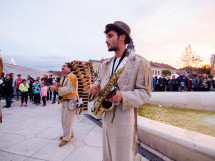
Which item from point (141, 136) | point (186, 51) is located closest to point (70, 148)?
point (141, 136)

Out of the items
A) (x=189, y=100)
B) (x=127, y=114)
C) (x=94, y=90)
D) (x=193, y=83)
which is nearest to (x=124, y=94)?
(x=127, y=114)

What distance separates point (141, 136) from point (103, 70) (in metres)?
2.09

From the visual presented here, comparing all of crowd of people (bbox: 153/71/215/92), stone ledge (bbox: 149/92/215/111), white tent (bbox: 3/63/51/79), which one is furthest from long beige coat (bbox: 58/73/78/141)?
white tent (bbox: 3/63/51/79)

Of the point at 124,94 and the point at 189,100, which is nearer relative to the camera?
the point at 124,94

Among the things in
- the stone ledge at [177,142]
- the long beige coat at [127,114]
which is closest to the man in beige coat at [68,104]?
the stone ledge at [177,142]

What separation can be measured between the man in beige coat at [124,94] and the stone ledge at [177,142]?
3.36 ft

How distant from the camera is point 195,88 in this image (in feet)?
30.7

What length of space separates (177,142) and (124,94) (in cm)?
163

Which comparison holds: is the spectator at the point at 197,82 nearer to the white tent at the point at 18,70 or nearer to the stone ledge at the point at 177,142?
the stone ledge at the point at 177,142

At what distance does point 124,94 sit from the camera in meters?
1.33

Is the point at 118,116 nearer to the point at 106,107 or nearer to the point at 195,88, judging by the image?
the point at 106,107

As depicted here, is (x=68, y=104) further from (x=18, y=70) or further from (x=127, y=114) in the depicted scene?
(x=18, y=70)

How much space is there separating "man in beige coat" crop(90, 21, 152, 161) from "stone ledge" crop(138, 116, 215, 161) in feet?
3.36

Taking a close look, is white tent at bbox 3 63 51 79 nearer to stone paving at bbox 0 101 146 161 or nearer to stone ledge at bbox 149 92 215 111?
stone paving at bbox 0 101 146 161
